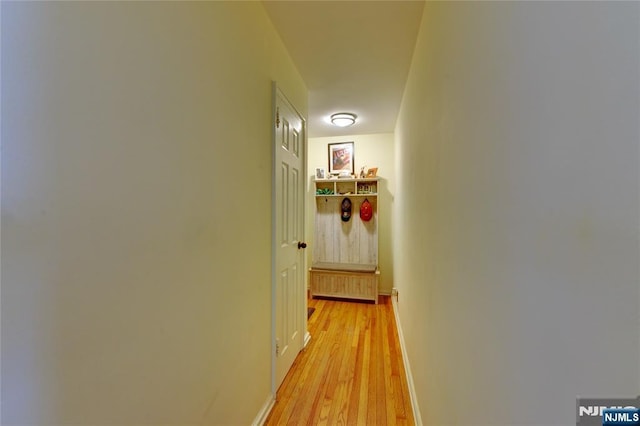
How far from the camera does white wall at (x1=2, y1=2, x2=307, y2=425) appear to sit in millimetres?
526

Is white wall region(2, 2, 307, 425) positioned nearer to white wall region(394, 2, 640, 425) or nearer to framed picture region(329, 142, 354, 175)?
white wall region(394, 2, 640, 425)

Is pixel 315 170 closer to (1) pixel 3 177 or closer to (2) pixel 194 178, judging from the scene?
(2) pixel 194 178

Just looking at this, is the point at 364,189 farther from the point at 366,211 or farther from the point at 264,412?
the point at 264,412

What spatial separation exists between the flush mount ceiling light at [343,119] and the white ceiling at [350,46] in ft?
0.57

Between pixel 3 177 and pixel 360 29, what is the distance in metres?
1.85

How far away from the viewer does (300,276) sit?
2398 mm

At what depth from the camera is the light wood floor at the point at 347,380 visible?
1.68 meters

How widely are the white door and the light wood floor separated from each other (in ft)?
0.48

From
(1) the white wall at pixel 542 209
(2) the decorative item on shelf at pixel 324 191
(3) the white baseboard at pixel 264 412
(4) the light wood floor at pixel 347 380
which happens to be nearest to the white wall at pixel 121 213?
(3) the white baseboard at pixel 264 412

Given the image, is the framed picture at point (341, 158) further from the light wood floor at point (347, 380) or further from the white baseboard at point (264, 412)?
the white baseboard at point (264, 412)

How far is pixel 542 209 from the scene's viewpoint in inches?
18.8

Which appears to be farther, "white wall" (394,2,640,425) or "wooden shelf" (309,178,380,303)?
"wooden shelf" (309,178,380,303)
